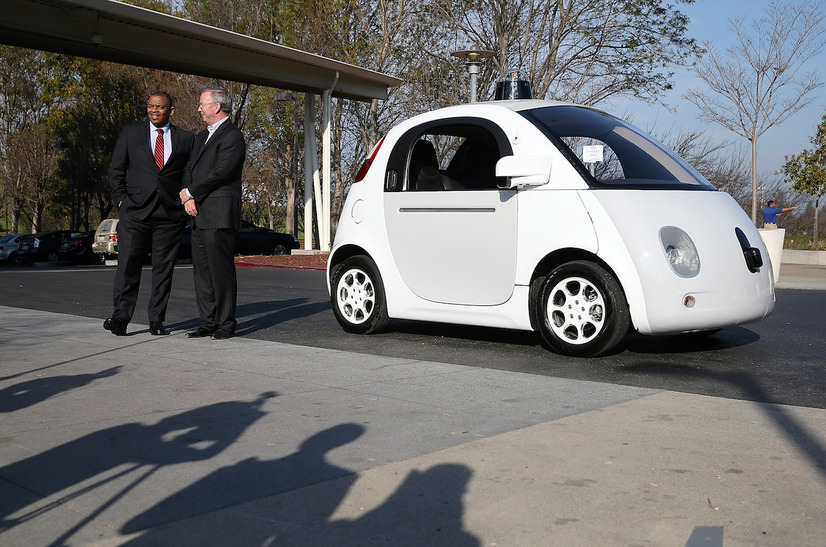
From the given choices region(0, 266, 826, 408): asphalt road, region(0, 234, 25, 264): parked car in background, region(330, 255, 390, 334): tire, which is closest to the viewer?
region(0, 266, 826, 408): asphalt road

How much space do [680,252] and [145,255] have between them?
14.4 ft

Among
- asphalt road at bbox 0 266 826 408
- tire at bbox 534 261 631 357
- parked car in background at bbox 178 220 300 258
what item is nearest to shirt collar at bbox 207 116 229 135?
asphalt road at bbox 0 266 826 408

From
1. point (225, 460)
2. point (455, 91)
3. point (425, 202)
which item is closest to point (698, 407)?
point (225, 460)

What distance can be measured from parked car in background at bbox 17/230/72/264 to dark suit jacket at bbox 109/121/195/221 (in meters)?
30.4

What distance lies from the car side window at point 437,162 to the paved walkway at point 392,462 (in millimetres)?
2249

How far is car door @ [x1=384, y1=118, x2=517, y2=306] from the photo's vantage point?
6.84 m

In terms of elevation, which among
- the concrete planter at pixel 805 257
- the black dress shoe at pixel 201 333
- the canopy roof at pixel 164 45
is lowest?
the concrete planter at pixel 805 257

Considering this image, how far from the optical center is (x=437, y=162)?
7695 mm

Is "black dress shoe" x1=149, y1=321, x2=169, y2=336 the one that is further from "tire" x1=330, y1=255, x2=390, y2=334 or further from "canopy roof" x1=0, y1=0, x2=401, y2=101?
"canopy roof" x1=0, y1=0, x2=401, y2=101

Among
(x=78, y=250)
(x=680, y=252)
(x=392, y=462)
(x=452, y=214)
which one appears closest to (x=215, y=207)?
(x=452, y=214)

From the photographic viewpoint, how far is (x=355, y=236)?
7.82m

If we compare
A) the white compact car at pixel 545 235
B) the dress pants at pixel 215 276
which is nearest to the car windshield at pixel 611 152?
the white compact car at pixel 545 235

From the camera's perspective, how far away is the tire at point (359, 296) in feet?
25.3

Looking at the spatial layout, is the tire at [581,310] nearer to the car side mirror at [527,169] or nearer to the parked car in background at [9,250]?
the car side mirror at [527,169]
